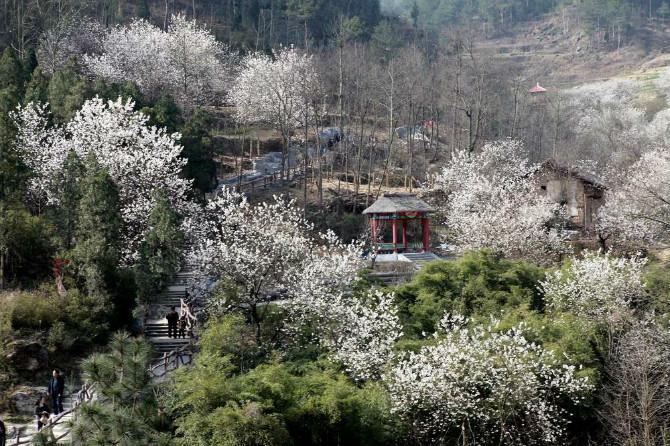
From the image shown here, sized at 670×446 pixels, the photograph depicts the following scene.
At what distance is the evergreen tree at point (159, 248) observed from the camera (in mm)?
31766

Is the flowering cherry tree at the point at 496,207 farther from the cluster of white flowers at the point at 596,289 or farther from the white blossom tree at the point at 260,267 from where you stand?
the white blossom tree at the point at 260,267

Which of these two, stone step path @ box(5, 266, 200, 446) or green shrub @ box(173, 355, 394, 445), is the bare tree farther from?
stone step path @ box(5, 266, 200, 446)

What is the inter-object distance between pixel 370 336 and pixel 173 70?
135ft

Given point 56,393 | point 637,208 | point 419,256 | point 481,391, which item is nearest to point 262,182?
point 419,256

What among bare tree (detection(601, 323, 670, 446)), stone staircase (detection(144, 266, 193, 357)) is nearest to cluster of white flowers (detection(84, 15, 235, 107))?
stone staircase (detection(144, 266, 193, 357))

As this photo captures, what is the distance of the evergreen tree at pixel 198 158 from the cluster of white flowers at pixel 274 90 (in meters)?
14.1

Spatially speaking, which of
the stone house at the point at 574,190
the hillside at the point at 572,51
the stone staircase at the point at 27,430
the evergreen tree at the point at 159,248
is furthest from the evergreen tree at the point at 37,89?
the hillside at the point at 572,51

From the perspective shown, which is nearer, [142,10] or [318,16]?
[142,10]

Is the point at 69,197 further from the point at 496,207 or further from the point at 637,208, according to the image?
the point at 637,208

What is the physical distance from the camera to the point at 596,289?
30.1 m

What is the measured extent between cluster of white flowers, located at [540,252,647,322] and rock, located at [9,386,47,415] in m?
17.4

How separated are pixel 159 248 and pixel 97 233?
2.81 meters

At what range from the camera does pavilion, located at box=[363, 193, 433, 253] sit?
42750 millimetres

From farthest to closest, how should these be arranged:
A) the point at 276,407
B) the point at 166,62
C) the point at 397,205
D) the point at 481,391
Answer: the point at 166,62 → the point at 397,205 → the point at 481,391 → the point at 276,407
